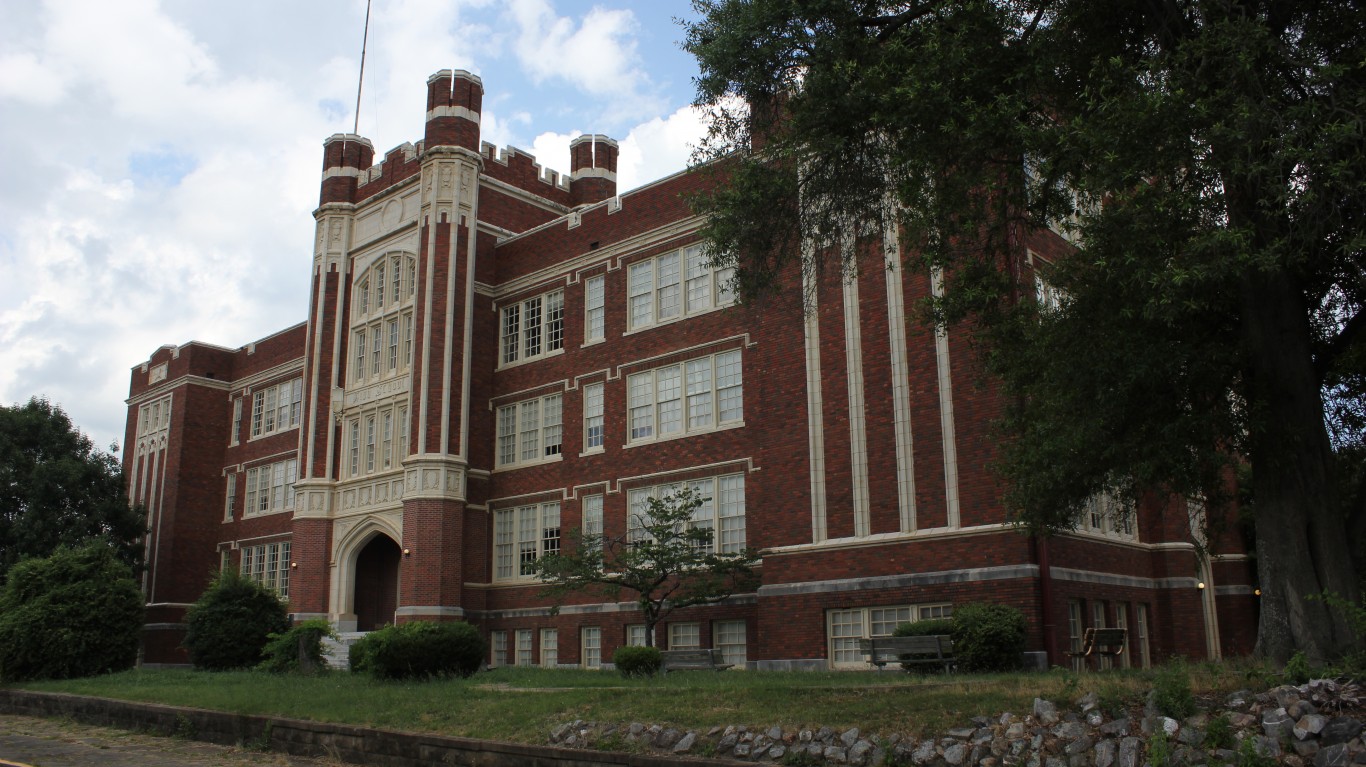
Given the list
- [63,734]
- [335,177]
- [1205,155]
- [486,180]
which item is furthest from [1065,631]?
[335,177]

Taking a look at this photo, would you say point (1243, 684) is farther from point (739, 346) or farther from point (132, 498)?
point (132, 498)

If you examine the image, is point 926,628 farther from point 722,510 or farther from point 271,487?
point 271,487

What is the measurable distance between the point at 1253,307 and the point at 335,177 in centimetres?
3095

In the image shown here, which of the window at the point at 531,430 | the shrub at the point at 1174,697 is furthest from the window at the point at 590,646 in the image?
the shrub at the point at 1174,697

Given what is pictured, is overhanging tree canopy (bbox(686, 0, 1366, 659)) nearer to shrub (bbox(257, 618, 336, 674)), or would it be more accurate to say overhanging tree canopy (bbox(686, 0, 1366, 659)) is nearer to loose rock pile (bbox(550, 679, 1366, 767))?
loose rock pile (bbox(550, 679, 1366, 767))

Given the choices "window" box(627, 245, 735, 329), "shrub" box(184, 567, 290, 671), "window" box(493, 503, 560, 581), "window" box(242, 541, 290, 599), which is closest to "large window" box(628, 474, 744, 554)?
"window" box(627, 245, 735, 329)

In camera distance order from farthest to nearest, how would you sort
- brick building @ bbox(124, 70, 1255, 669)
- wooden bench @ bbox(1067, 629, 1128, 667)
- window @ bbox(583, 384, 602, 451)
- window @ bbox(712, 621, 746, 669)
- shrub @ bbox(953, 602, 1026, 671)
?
window @ bbox(583, 384, 602, 451)
window @ bbox(712, 621, 746, 669)
brick building @ bbox(124, 70, 1255, 669)
shrub @ bbox(953, 602, 1026, 671)
wooden bench @ bbox(1067, 629, 1128, 667)

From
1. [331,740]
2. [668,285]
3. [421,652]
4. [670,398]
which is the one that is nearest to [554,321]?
Result: [668,285]

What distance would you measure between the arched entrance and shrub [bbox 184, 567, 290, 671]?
2.43 meters

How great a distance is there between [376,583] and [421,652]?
14.0 metres

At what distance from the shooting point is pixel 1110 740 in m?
10.8

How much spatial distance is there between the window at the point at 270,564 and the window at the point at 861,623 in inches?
921

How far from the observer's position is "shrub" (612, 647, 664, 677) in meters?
20.7

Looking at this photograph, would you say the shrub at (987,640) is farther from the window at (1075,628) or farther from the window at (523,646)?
the window at (523,646)
